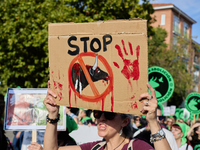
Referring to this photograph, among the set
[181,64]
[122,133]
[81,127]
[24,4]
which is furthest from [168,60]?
[122,133]

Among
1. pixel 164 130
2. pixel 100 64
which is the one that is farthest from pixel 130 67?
pixel 164 130

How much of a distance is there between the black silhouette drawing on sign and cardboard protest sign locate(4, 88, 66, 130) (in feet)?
4.85

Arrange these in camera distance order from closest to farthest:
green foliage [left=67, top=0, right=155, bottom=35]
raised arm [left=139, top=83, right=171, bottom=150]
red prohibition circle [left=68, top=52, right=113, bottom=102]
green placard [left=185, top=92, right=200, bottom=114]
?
raised arm [left=139, top=83, right=171, bottom=150]
red prohibition circle [left=68, top=52, right=113, bottom=102]
green placard [left=185, top=92, right=200, bottom=114]
green foliage [left=67, top=0, right=155, bottom=35]

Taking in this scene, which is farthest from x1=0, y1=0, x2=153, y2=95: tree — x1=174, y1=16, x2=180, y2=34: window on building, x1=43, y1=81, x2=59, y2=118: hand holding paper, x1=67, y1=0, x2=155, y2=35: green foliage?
x1=174, y1=16, x2=180, y2=34: window on building

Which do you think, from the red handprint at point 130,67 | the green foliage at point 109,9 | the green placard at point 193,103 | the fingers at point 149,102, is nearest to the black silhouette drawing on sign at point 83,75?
the red handprint at point 130,67

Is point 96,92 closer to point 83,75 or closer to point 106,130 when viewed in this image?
point 83,75

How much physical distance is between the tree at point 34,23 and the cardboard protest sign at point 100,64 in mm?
9072

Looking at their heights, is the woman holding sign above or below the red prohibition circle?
below

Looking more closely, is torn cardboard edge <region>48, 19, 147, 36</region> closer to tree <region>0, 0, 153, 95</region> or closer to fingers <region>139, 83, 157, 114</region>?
fingers <region>139, 83, 157, 114</region>

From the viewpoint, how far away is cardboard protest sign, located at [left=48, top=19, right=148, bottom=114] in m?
1.87

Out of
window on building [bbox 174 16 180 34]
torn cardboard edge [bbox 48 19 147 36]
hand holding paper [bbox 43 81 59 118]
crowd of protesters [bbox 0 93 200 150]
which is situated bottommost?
crowd of protesters [bbox 0 93 200 150]

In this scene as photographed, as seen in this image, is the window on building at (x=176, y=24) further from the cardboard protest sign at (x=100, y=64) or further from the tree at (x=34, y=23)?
the cardboard protest sign at (x=100, y=64)

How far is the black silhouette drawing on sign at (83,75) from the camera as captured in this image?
6.62 feet

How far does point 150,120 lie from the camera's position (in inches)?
71.5
